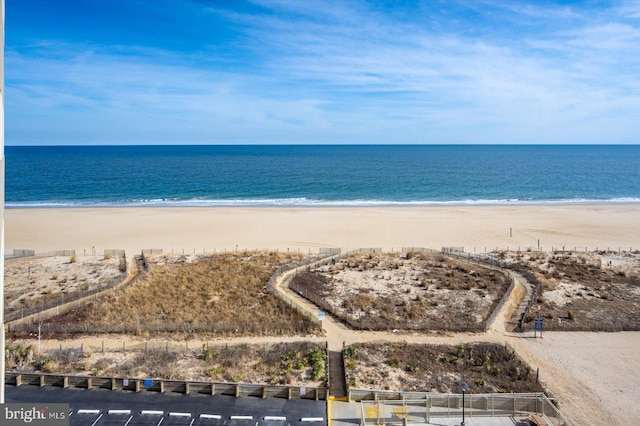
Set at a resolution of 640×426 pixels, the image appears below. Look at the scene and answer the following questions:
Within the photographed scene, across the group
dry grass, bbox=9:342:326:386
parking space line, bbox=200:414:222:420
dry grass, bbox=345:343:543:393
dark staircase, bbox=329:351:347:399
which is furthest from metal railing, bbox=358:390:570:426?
parking space line, bbox=200:414:222:420

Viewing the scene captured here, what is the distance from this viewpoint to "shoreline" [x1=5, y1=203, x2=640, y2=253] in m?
51.6

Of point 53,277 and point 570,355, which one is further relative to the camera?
point 53,277

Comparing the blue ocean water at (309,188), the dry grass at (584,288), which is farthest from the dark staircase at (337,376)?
the blue ocean water at (309,188)

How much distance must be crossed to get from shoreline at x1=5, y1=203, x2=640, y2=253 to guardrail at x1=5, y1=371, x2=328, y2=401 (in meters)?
27.9

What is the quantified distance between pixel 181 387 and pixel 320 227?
4096cm

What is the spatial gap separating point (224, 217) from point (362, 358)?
46754 mm

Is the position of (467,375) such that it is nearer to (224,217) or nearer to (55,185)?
(224,217)

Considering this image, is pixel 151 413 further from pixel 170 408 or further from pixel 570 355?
pixel 570 355

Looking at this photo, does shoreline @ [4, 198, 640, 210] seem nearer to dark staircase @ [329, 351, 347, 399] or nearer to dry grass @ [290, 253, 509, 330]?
dry grass @ [290, 253, 509, 330]

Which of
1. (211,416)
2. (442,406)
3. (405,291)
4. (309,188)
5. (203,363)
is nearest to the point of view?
(211,416)

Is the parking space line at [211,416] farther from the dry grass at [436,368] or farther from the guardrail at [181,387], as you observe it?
the dry grass at [436,368]

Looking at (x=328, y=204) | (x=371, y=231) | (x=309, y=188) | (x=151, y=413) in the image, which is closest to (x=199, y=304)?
(x=151, y=413)

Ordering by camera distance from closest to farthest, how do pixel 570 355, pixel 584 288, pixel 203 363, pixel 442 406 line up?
pixel 442 406, pixel 203 363, pixel 570 355, pixel 584 288

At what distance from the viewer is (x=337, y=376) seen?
2280 centimetres
